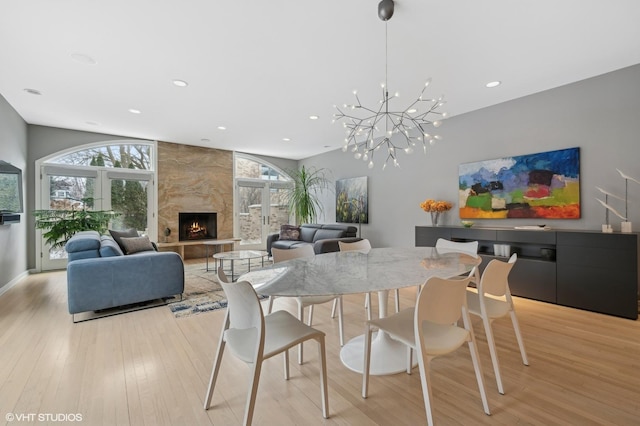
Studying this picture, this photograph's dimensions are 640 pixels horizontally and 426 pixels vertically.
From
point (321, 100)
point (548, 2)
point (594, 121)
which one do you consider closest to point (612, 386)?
point (548, 2)

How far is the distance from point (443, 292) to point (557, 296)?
114 inches

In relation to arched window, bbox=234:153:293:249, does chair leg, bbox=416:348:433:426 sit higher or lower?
lower

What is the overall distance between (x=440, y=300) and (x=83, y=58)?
3856 millimetres

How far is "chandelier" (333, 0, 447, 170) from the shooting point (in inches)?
97.1

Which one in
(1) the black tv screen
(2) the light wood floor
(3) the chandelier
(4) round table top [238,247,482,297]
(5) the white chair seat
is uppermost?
(3) the chandelier

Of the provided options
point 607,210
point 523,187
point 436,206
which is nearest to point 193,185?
point 436,206

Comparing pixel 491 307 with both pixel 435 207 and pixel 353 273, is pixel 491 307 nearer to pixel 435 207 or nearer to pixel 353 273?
pixel 353 273

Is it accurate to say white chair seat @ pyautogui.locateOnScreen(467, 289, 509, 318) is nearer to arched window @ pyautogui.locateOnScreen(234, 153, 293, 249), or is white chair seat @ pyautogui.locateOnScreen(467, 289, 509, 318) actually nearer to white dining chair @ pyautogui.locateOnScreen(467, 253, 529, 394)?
white dining chair @ pyautogui.locateOnScreen(467, 253, 529, 394)

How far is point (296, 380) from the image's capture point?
1.95m

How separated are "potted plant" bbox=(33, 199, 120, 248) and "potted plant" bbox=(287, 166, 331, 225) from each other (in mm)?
3836

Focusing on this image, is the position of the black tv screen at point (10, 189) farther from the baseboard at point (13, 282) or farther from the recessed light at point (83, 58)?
the recessed light at point (83, 58)

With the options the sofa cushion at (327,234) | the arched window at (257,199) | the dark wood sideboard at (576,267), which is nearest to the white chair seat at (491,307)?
the dark wood sideboard at (576,267)

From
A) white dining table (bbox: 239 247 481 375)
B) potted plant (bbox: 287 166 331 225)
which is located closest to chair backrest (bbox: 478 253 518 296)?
white dining table (bbox: 239 247 481 375)

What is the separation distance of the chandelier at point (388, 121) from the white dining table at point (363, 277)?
90 cm
